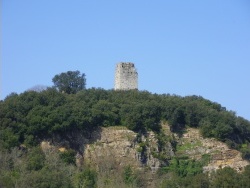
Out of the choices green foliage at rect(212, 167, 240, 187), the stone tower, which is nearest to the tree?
the stone tower

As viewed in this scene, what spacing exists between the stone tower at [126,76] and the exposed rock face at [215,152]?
9982mm

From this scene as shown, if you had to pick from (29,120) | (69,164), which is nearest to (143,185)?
(69,164)

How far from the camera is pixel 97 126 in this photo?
5688 cm

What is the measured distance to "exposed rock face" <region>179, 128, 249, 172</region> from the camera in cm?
5659

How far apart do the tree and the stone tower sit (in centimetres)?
269

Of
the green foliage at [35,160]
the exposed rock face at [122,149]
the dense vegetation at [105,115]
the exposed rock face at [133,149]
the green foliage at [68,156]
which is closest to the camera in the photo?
the green foliage at [35,160]

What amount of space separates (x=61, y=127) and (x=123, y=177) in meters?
5.26

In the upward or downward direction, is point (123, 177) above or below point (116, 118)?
below

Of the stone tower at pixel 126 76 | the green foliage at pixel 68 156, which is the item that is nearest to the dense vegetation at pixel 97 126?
the green foliage at pixel 68 156

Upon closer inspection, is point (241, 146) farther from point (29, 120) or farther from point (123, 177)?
point (29, 120)

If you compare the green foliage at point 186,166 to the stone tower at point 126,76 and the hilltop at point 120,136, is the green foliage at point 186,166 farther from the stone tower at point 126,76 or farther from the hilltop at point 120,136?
the stone tower at point 126,76

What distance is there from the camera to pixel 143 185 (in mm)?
53062

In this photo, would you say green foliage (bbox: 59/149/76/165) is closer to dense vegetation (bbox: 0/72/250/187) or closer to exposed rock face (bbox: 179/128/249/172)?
dense vegetation (bbox: 0/72/250/187)

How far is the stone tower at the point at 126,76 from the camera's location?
2621 inches
